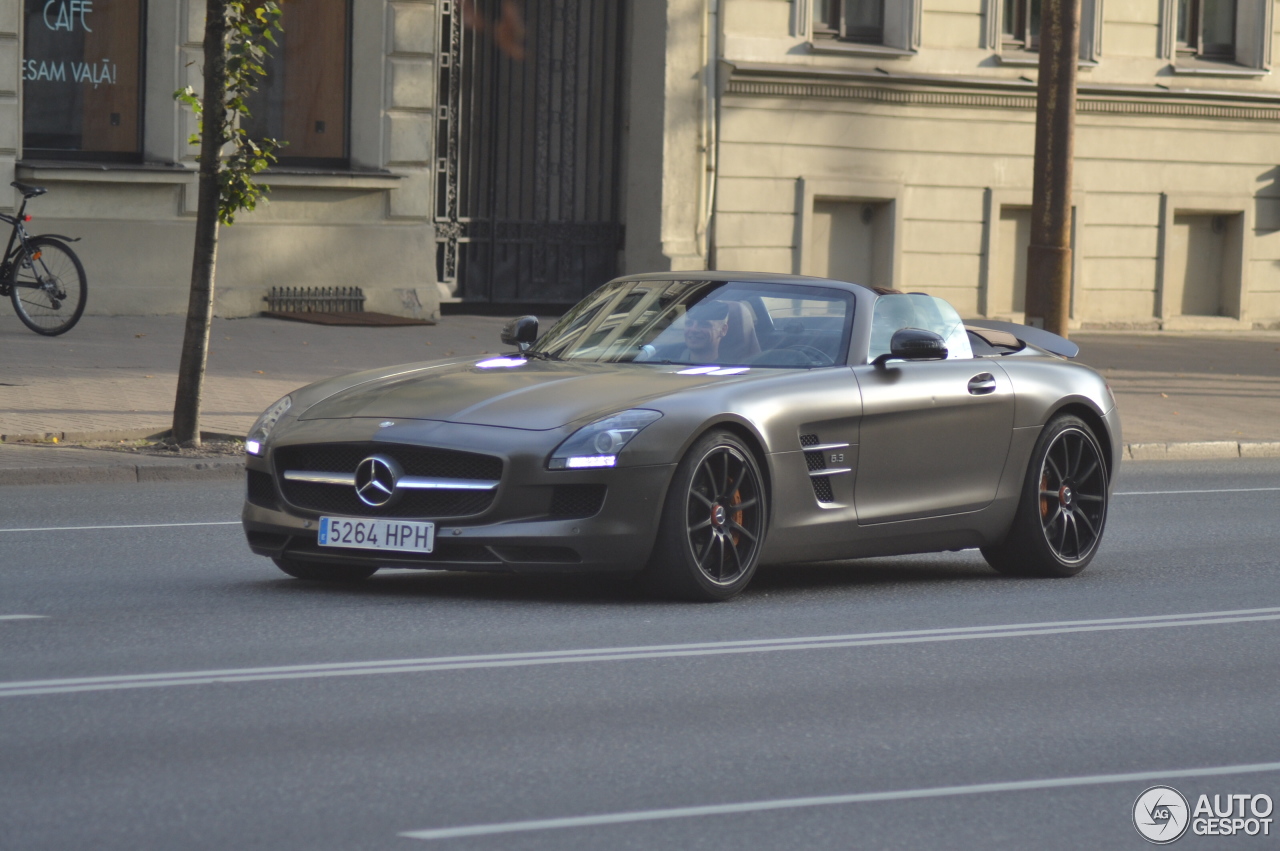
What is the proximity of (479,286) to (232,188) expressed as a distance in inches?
426

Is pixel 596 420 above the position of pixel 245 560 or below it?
above

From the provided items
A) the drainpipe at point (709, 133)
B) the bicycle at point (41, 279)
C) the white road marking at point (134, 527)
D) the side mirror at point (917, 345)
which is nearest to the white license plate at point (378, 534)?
the side mirror at point (917, 345)

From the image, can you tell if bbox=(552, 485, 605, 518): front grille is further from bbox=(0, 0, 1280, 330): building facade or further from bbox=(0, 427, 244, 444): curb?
bbox=(0, 0, 1280, 330): building facade

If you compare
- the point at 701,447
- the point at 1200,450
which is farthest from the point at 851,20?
the point at 701,447

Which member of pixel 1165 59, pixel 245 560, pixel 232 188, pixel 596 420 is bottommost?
pixel 245 560

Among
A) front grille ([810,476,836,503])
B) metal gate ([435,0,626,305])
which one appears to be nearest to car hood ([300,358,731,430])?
front grille ([810,476,836,503])

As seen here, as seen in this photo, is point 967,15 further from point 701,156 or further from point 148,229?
point 148,229

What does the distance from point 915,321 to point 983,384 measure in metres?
0.41

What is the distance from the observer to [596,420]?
25.1 feet

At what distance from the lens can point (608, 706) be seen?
6.18 metres

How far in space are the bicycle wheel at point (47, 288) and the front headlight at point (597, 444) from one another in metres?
11.6

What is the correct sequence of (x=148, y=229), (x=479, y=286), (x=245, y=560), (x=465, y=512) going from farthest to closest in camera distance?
(x=479, y=286) → (x=148, y=229) → (x=245, y=560) → (x=465, y=512)

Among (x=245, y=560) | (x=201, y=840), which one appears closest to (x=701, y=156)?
(x=245, y=560)

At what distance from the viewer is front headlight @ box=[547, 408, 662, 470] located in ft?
24.8
